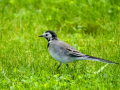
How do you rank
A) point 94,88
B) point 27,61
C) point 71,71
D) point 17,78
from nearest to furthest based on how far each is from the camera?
point 94,88, point 17,78, point 71,71, point 27,61

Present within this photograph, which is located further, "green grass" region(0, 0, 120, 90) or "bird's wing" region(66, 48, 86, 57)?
"bird's wing" region(66, 48, 86, 57)

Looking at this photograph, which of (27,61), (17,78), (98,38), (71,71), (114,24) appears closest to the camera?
(17,78)

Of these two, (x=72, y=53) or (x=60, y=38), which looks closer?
(x=72, y=53)

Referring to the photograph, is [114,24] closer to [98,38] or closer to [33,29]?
[98,38]

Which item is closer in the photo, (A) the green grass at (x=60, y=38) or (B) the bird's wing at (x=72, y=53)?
(A) the green grass at (x=60, y=38)

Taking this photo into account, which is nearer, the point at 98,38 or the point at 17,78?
the point at 17,78

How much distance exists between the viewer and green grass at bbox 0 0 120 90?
17.0ft

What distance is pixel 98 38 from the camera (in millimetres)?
8008

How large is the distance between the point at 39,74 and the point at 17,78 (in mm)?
513

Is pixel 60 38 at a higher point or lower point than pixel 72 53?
higher

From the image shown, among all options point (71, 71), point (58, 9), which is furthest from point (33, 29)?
point (71, 71)

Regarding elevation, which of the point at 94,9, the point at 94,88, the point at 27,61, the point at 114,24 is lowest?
the point at 94,88

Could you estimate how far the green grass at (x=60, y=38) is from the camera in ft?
17.0

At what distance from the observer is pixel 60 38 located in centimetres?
795
